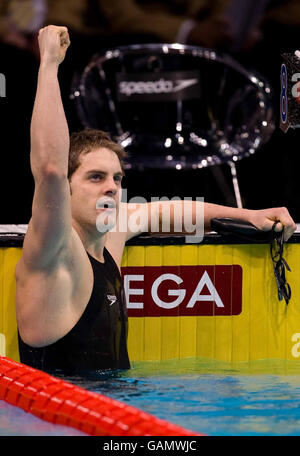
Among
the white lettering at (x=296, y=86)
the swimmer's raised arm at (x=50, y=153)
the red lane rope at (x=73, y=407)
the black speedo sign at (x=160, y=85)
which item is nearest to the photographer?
the red lane rope at (x=73, y=407)

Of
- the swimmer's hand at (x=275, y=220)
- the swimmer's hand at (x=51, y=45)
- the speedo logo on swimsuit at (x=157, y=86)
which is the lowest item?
the swimmer's hand at (x=275, y=220)

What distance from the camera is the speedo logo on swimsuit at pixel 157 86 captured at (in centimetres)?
441

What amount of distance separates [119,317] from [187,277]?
344mm

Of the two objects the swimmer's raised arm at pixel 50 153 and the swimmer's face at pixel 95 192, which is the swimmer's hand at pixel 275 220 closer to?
the swimmer's face at pixel 95 192

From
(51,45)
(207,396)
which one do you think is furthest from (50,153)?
(207,396)

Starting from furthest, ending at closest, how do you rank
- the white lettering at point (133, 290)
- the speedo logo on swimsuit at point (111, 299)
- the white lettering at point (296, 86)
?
the white lettering at point (133, 290) → the white lettering at point (296, 86) → the speedo logo on swimsuit at point (111, 299)

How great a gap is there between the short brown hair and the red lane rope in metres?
0.62

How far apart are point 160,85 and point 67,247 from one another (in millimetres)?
2214

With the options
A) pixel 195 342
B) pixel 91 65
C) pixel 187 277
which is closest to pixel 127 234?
pixel 187 277

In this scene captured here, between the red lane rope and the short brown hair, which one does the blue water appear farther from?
the short brown hair

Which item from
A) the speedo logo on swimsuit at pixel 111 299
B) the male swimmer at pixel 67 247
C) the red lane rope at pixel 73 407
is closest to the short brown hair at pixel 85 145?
the male swimmer at pixel 67 247

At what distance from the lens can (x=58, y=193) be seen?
2211 mm

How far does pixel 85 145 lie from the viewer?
2607 mm
